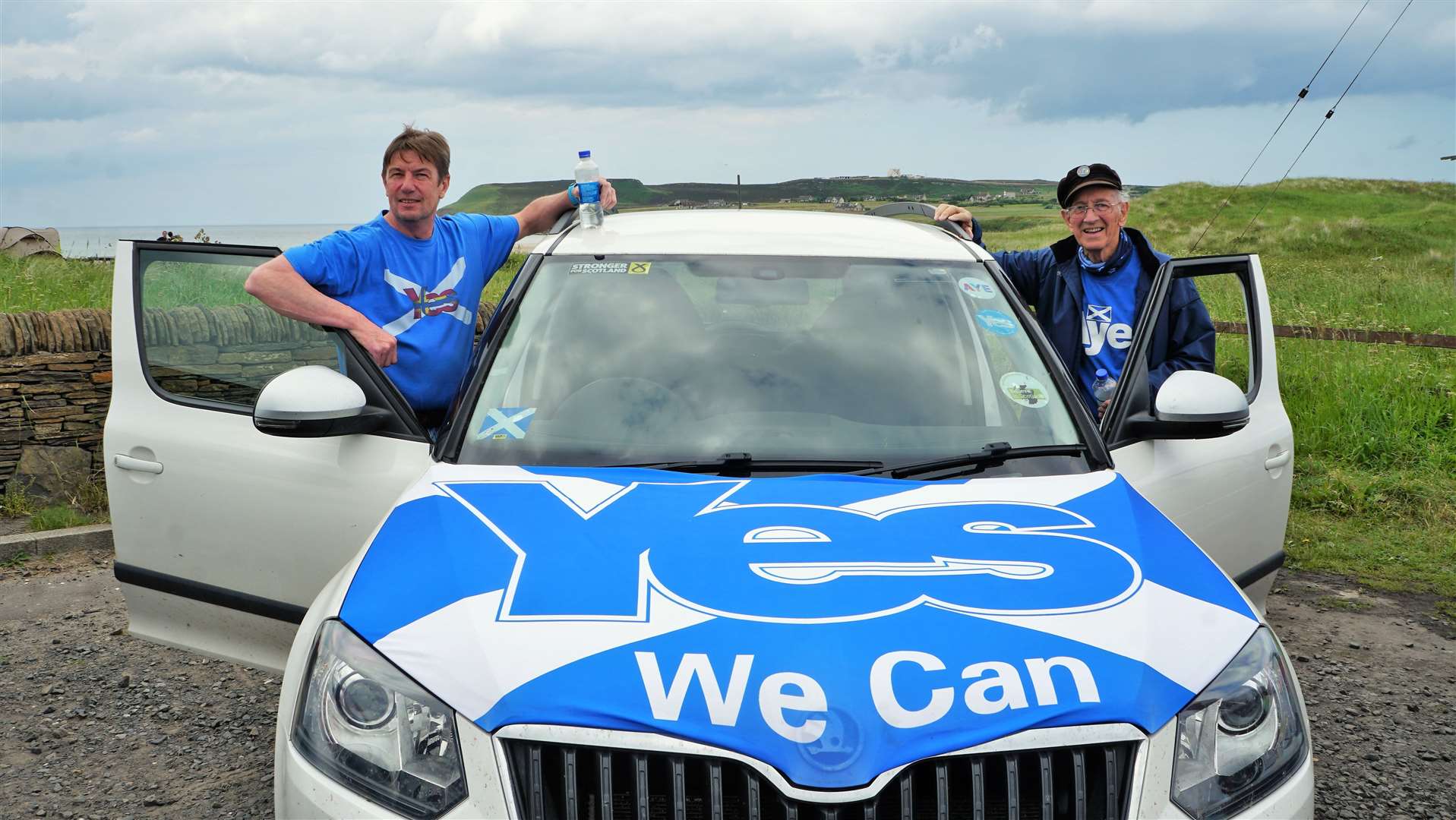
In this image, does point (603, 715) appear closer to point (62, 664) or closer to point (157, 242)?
point (157, 242)

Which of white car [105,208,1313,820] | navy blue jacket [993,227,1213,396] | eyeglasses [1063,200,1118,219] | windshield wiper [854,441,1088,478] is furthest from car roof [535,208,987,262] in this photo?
eyeglasses [1063,200,1118,219]

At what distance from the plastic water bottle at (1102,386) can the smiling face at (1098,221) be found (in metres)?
0.48

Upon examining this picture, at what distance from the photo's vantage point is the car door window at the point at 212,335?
12.9 feet

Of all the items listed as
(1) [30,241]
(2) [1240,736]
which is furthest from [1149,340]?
(1) [30,241]

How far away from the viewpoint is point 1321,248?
3156cm

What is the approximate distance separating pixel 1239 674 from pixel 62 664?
4787mm

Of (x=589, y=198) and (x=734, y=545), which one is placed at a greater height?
(x=589, y=198)

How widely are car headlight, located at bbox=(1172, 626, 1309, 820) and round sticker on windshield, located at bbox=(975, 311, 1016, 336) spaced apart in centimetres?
133

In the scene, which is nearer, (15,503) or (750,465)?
(750,465)

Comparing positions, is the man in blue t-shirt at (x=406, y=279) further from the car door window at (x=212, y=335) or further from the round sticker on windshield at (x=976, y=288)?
the round sticker on windshield at (x=976, y=288)

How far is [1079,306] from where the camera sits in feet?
16.4

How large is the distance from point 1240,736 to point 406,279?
338 cm

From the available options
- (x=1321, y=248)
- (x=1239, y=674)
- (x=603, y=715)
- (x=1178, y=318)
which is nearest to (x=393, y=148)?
(x=1178, y=318)

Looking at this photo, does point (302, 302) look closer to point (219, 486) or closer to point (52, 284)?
point (219, 486)
